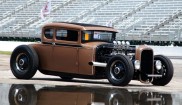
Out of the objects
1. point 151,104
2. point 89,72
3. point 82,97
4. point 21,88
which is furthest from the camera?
point 89,72

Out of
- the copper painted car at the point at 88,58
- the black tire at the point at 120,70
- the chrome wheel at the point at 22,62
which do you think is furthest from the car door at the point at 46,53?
the black tire at the point at 120,70

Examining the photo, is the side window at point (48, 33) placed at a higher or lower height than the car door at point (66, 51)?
higher

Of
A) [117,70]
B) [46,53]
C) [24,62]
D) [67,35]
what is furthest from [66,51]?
[117,70]

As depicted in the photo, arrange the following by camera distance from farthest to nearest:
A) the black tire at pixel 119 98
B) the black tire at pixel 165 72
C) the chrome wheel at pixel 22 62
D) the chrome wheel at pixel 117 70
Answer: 1. the chrome wheel at pixel 22 62
2. the black tire at pixel 165 72
3. the chrome wheel at pixel 117 70
4. the black tire at pixel 119 98

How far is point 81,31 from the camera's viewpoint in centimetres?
1184

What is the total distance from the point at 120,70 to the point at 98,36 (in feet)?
5.00

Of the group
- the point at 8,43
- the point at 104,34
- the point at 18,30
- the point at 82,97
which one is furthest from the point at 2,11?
the point at 82,97

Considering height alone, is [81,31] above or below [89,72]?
above

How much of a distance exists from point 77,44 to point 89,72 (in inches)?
29.4

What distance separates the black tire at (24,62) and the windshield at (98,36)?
4.22 ft

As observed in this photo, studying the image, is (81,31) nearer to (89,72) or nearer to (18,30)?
(89,72)

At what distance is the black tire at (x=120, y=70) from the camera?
10.6m

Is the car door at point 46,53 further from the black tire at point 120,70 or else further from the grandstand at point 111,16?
the grandstand at point 111,16

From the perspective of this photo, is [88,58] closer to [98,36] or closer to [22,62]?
[98,36]
